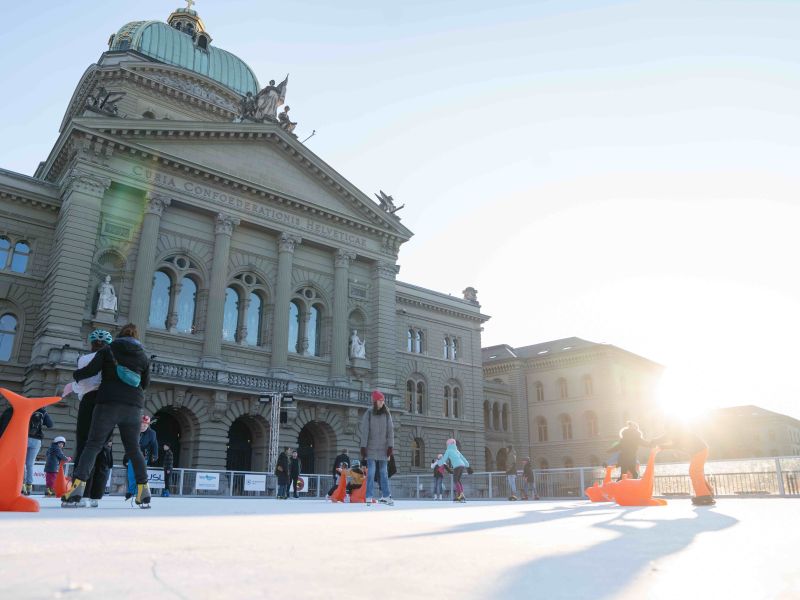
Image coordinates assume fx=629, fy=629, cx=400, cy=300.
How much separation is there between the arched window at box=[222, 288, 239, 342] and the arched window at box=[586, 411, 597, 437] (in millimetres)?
35066

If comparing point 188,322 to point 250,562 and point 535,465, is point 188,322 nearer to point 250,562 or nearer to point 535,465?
point 250,562

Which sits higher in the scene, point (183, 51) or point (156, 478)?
point (183, 51)

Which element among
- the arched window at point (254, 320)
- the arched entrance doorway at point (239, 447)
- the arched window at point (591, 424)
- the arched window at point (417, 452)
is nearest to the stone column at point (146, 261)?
the arched window at point (254, 320)

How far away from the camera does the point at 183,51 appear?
44.9 meters

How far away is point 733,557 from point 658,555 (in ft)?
1.46

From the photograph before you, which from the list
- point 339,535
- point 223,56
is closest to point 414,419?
point 223,56

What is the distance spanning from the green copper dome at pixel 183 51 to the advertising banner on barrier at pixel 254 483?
98.0ft

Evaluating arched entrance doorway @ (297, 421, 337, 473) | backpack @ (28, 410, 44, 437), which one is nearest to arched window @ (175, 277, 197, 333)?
arched entrance doorway @ (297, 421, 337, 473)

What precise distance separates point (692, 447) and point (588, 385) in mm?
46110

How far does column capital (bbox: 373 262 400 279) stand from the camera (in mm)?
37719

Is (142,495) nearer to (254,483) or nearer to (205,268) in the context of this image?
(254,483)

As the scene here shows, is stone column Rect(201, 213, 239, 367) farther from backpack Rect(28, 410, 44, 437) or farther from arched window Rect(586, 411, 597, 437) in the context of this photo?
arched window Rect(586, 411, 597, 437)

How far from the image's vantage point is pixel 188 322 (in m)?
30.4

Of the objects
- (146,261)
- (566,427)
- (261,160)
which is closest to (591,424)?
(566,427)
